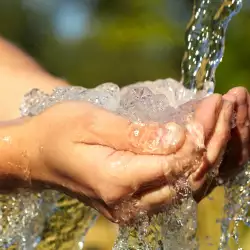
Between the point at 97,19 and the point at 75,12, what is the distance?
0.46 ft

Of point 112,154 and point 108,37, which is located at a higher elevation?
point 108,37

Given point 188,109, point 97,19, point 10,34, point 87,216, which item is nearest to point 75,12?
point 97,19

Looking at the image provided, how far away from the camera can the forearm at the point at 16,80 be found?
0.83 m

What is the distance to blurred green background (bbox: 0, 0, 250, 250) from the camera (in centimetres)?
294

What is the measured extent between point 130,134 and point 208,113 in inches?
3.1

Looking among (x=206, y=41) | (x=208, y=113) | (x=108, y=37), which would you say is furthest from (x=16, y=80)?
(x=108, y=37)

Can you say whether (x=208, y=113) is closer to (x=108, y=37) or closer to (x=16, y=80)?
(x=16, y=80)

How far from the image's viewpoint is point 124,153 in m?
0.52

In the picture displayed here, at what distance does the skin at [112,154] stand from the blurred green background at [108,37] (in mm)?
2137

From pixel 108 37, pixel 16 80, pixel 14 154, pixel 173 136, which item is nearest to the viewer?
pixel 173 136

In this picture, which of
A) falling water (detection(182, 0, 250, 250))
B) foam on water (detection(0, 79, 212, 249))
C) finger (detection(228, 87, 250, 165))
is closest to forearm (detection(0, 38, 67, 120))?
foam on water (detection(0, 79, 212, 249))

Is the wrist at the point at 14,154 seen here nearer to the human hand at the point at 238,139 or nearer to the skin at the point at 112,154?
the skin at the point at 112,154

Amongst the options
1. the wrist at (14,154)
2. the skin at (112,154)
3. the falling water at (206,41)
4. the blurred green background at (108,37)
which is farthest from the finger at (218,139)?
the blurred green background at (108,37)

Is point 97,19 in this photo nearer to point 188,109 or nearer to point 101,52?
point 101,52
